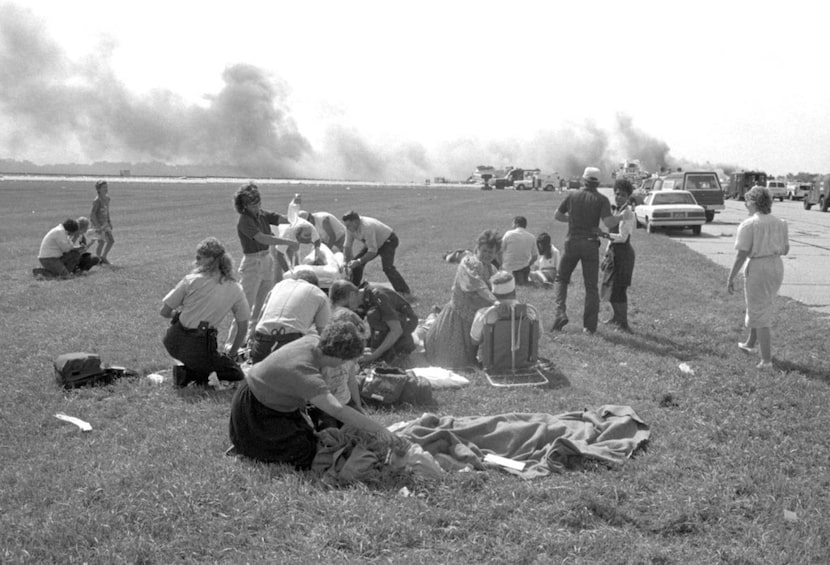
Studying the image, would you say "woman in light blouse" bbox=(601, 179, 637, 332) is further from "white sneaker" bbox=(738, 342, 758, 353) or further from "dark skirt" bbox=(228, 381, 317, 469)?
"dark skirt" bbox=(228, 381, 317, 469)

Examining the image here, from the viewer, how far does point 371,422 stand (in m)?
4.31

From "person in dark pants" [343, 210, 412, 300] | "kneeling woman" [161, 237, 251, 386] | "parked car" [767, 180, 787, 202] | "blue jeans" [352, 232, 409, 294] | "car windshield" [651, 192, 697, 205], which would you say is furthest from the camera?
"parked car" [767, 180, 787, 202]

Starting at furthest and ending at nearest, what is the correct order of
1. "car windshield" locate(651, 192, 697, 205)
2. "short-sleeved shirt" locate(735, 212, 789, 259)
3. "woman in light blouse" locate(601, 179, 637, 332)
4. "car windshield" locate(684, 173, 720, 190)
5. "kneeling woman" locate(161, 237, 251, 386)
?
"car windshield" locate(684, 173, 720, 190), "car windshield" locate(651, 192, 697, 205), "woman in light blouse" locate(601, 179, 637, 332), "short-sleeved shirt" locate(735, 212, 789, 259), "kneeling woman" locate(161, 237, 251, 386)

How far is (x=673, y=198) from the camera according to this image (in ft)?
79.2

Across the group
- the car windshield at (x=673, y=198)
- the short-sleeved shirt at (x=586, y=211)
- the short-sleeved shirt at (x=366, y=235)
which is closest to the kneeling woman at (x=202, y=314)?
the short-sleeved shirt at (x=366, y=235)

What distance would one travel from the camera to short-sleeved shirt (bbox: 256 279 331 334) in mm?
5738

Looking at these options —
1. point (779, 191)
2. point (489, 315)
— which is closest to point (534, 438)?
point (489, 315)

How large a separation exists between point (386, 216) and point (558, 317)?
23.1 meters

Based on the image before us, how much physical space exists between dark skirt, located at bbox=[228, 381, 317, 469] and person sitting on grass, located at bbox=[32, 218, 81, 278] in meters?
9.97

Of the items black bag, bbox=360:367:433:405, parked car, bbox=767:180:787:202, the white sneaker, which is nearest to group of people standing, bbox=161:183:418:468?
black bag, bbox=360:367:433:405

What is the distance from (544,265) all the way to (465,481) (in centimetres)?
860

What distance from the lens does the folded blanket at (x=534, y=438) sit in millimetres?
4586

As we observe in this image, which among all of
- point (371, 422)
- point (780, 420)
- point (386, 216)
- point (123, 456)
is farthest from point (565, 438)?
point (386, 216)

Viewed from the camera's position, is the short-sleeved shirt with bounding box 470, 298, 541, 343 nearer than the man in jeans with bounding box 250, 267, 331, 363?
No
